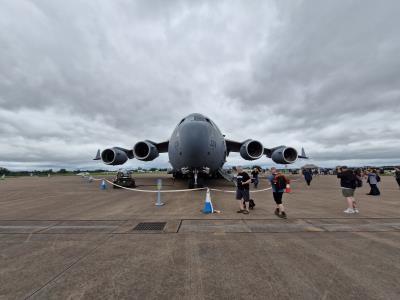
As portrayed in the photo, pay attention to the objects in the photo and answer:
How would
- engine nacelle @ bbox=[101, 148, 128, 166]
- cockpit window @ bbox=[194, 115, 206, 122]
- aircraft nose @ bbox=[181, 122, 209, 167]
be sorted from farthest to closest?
engine nacelle @ bbox=[101, 148, 128, 166]
cockpit window @ bbox=[194, 115, 206, 122]
aircraft nose @ bbox=[181, 122, 209, 167]

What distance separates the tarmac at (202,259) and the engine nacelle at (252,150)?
11189mm

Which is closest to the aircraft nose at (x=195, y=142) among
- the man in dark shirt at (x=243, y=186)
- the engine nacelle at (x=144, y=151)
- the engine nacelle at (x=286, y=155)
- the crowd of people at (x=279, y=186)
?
the crowd of people at (x=279, y=186)

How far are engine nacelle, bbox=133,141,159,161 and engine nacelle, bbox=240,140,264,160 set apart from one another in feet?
24.4

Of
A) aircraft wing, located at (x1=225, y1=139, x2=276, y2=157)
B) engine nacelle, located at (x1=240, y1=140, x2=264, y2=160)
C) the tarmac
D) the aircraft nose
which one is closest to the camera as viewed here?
the tarmac

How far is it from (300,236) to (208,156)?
7.57 m

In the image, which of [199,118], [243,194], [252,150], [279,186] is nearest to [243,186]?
[243,194]

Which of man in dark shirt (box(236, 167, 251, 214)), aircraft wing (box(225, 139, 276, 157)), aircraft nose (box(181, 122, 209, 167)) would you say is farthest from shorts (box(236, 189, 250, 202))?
aircraft wing (box(225, 139, 276, 157))

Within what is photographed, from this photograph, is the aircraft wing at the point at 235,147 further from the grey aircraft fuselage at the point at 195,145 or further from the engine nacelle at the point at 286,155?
the grey aircraft fuselage at the point at 195,145

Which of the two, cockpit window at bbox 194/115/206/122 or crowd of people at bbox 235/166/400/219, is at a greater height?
cockpit window at bbox 194/115/206/122

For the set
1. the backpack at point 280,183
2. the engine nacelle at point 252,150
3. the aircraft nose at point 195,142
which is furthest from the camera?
the engine nacelle at point 252,150

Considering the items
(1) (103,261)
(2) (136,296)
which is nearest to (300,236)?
(2) (136,296)

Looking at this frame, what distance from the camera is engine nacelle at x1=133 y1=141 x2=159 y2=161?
16766 millimetres

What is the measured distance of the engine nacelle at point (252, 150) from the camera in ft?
54.7

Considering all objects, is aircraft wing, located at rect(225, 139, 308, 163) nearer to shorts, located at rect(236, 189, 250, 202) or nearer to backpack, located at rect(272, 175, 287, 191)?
shorts, located at rect(236, 189, 250, 202)
